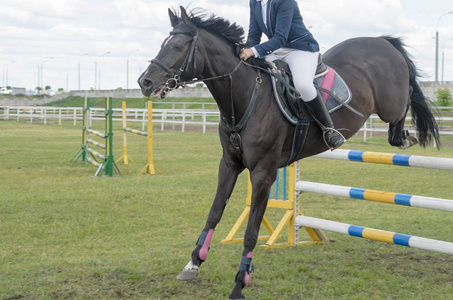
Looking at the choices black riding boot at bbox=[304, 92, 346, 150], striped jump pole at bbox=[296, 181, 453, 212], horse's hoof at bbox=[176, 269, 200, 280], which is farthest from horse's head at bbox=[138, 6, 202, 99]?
striped jump pole at bbox=[296, 181, 453, 212]

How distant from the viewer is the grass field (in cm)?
498

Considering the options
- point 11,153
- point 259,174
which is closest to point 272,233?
point 259,174

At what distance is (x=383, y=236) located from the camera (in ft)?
18.5

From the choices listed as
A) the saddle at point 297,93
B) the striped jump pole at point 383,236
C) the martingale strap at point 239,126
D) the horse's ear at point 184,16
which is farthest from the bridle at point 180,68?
the striped jump pole at point 383,236

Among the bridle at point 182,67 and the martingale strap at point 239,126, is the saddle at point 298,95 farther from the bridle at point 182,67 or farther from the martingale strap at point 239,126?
the bridle at point 182,67

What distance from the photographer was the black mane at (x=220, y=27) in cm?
488

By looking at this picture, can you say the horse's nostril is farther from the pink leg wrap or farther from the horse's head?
the pink leg wrap

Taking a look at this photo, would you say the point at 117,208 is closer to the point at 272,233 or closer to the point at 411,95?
the point at 272,233

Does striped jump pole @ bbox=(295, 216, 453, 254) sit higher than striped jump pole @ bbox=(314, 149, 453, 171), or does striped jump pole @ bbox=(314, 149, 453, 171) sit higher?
striped jump pole @ bbox=(314, 149, 453, 171)

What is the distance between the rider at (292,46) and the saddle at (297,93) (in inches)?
2.8

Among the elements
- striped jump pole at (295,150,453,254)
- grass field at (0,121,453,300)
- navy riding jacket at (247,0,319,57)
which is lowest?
grass field at (0,121,453,300)

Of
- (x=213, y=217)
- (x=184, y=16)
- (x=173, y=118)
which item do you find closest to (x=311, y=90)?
(x=184, y=16)

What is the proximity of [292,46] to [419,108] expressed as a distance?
7.21 ft

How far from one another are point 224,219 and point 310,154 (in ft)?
10.3
